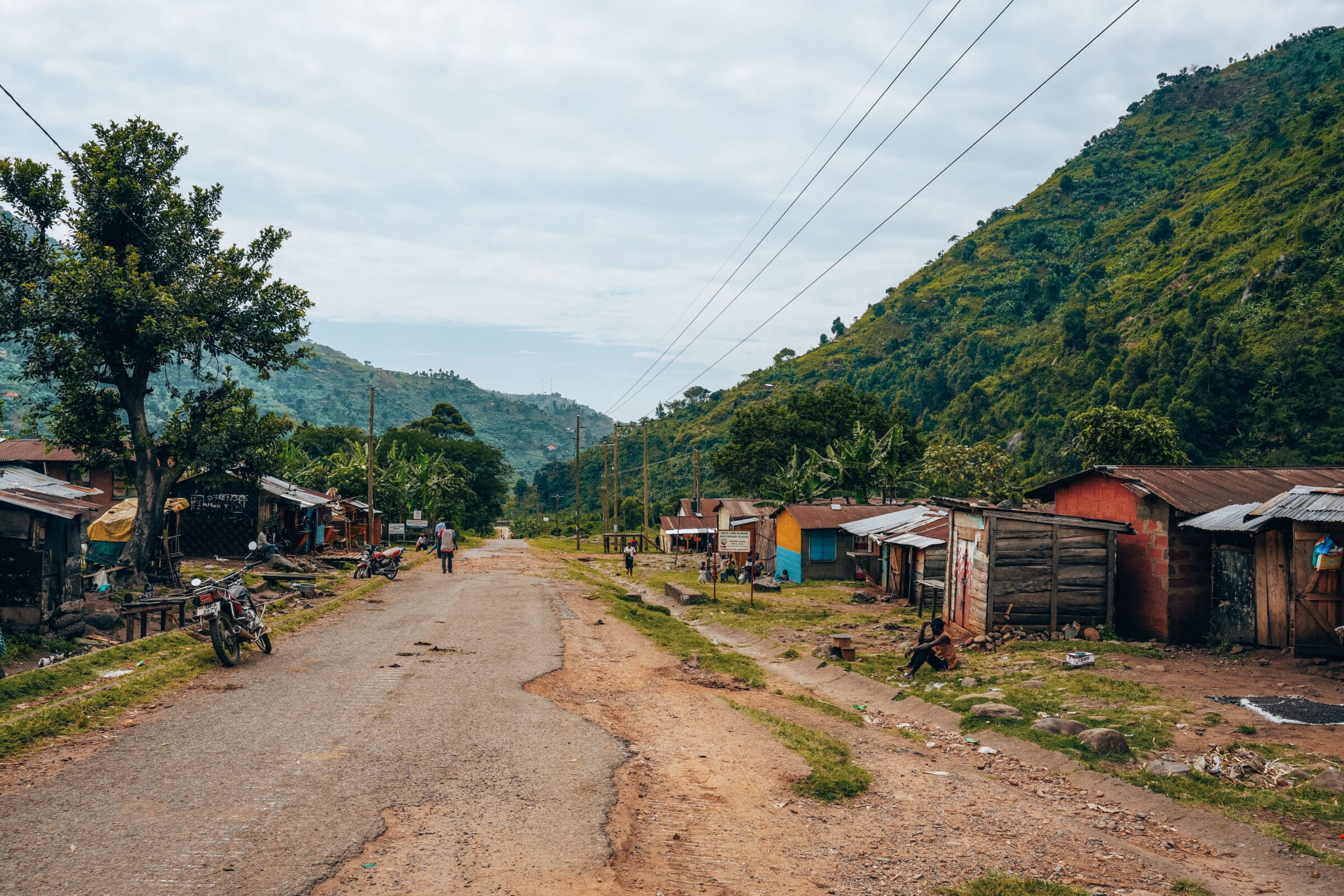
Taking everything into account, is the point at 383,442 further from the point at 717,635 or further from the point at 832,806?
the point at 832,806

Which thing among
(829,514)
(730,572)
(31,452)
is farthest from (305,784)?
(31,452)

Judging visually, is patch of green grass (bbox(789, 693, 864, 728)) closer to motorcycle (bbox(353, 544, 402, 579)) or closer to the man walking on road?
motorcycle (bbox(353, 544, 402, 579))

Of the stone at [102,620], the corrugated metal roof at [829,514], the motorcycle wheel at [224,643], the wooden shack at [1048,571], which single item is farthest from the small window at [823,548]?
the motorcycle wheel at [224,643]

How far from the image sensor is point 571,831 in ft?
22.3

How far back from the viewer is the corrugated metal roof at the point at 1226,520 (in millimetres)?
14477

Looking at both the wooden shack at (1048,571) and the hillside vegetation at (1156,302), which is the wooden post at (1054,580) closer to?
the wooden shack at (1048,571)

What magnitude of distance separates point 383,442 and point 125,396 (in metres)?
57.5

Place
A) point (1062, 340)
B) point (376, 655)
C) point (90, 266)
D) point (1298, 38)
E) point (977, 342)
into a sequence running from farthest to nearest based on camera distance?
point (1298, 38) < point (977, 342) < point (1062, 340) < point (90, 266) < point (376, 655)

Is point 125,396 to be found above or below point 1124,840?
above

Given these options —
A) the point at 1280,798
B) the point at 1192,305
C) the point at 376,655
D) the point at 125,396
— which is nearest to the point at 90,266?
the point at 125,396

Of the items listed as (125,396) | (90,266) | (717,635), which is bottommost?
(717,635)

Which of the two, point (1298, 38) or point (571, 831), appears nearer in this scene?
point (571, 831)

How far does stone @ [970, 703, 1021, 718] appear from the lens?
38.7 feet

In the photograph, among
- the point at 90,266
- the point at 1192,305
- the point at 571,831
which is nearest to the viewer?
the point at 571,831
